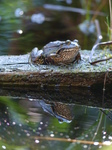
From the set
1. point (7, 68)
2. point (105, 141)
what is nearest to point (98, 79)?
point (7, 68)

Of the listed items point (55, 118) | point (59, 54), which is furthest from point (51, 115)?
point (59, 54)

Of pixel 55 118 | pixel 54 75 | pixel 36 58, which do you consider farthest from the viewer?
pixel 36 58

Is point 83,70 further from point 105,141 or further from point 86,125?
point 105,141

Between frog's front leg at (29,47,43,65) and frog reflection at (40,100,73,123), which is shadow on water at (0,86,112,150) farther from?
frog's front leg at (29,47,43,65)

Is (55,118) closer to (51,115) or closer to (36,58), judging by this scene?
(51,115)

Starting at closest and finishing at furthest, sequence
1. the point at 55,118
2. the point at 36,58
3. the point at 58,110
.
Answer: the point at 55,118
the point at 58,110
the point at 36,58

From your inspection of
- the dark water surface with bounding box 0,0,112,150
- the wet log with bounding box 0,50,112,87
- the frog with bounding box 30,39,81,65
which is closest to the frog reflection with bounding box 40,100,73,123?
the dark water surface with bounding box 0,0,112,150
